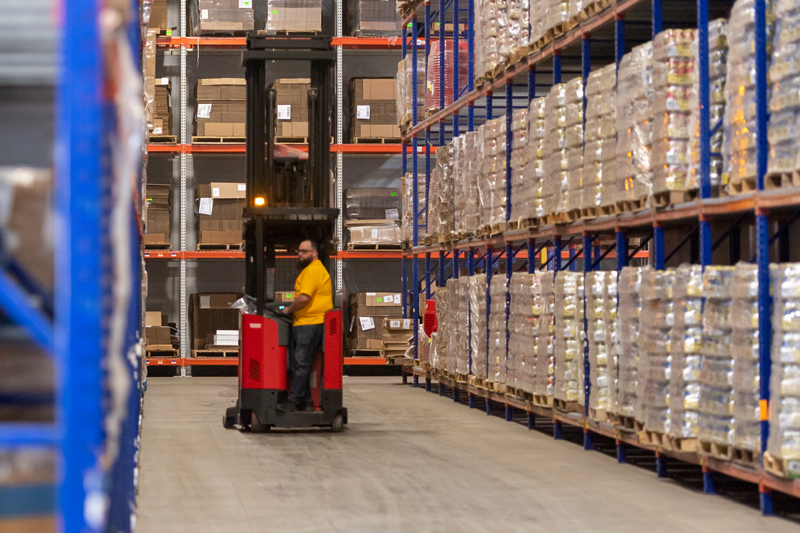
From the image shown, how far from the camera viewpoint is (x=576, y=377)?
26.9ft

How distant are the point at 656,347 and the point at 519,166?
128 inches

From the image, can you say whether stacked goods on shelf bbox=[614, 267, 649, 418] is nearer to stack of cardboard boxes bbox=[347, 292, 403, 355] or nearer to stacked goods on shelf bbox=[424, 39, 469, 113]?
stacked goods on shelf bbox=[424, 39, 469, 113]

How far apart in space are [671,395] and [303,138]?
10.0 metres

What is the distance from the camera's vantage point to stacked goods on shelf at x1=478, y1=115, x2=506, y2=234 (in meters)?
9.88

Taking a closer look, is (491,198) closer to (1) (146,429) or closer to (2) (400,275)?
(1) (146,429)

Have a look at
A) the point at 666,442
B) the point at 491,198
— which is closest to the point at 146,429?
the point at 491,198

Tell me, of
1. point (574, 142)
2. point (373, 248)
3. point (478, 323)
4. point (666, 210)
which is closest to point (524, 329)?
point (478, 323)

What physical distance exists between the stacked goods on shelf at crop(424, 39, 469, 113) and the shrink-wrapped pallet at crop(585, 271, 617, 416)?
5.14 m

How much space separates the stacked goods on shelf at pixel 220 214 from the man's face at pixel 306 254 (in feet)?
21.2

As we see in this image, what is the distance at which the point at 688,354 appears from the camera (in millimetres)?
6191

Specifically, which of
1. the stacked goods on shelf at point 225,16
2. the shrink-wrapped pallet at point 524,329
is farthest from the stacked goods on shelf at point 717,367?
the stacked goods on shelf at point 225,16

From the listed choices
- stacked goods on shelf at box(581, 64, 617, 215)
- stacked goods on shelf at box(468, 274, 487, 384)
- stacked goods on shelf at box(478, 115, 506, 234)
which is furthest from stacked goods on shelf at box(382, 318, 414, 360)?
stacked goods on shelf at box(581, 64, 617, 215)

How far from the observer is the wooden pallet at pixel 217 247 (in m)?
15.5

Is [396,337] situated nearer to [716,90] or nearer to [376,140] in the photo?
[376,140]
